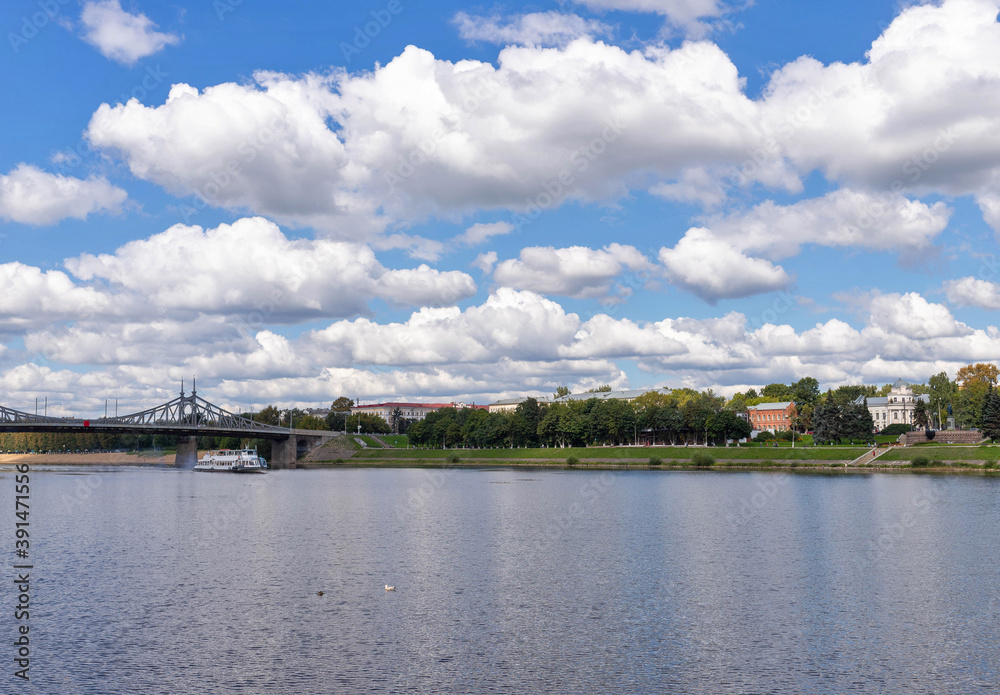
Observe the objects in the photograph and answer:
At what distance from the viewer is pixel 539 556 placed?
38.5m

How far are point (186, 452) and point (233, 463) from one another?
3409 cm

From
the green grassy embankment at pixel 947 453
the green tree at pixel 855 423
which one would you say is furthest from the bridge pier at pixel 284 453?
the green grassy embankment at pixel 947 453

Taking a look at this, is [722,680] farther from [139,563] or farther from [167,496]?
[167,496]

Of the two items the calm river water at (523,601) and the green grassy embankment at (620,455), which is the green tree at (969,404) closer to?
the green grassy embankment at (620,455)

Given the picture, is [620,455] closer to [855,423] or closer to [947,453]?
[855,423]

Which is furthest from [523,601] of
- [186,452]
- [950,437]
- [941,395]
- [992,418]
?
[941,395]

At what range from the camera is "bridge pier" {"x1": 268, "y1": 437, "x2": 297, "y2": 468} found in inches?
6570

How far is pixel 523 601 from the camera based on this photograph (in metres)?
29.0

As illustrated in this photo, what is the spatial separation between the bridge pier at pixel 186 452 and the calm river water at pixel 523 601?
378 feet

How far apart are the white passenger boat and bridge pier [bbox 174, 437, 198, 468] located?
1555 centimetres

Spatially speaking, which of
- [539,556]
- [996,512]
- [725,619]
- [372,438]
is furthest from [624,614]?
[372,438]

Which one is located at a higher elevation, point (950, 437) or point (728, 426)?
point (728, 426)

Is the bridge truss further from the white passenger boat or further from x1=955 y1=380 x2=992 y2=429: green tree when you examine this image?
x1=955 y1=380 x2=992 y2=429: green tree

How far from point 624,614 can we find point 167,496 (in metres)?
63.3
